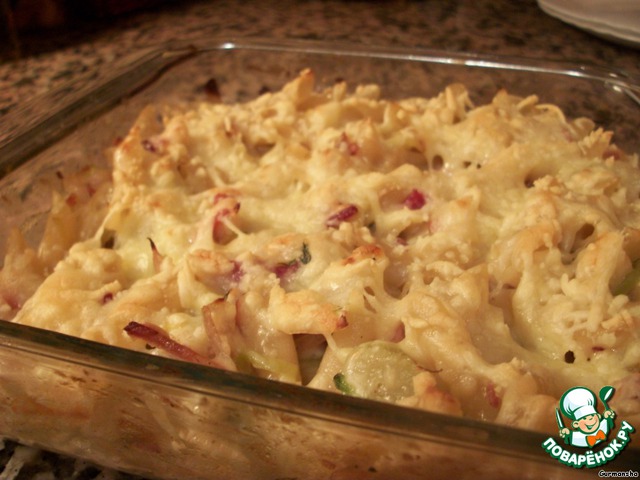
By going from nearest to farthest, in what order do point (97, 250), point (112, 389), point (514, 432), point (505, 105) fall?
point (514, 432) → point (112, 389) → point (97, 250) → point (505, 105)

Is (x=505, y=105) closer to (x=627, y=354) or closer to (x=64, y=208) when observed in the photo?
(x=627, y=354)

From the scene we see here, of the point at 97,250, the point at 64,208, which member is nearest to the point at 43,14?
the point at 64,208

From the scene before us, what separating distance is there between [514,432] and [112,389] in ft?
1.32

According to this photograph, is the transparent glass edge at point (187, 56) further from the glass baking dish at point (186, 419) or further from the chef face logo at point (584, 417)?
the chef face logo at point (584, 417)

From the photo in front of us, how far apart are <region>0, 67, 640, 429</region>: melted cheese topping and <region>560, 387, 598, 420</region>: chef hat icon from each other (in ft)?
0.06

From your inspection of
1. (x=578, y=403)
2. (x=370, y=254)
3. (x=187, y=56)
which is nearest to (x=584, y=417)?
(x=578, y=403)

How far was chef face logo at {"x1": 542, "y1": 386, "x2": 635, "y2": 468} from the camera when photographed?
1.82 ft

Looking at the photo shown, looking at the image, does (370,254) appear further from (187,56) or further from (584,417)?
(187,56)

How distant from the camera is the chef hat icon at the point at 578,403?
0.64m

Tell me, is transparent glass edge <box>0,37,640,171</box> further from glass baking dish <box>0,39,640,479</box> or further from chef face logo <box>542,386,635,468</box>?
chef face logo <box>542,386,635,468</box>

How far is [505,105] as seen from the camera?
1.26 m

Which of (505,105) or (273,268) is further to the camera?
(505,105)

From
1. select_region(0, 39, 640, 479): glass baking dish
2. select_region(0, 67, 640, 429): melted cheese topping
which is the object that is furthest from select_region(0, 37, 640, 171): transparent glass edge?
select_region(0, 67, 640, 429): melted cheese topping

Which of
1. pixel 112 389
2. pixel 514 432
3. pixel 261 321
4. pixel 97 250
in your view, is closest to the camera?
pixel 514 432
